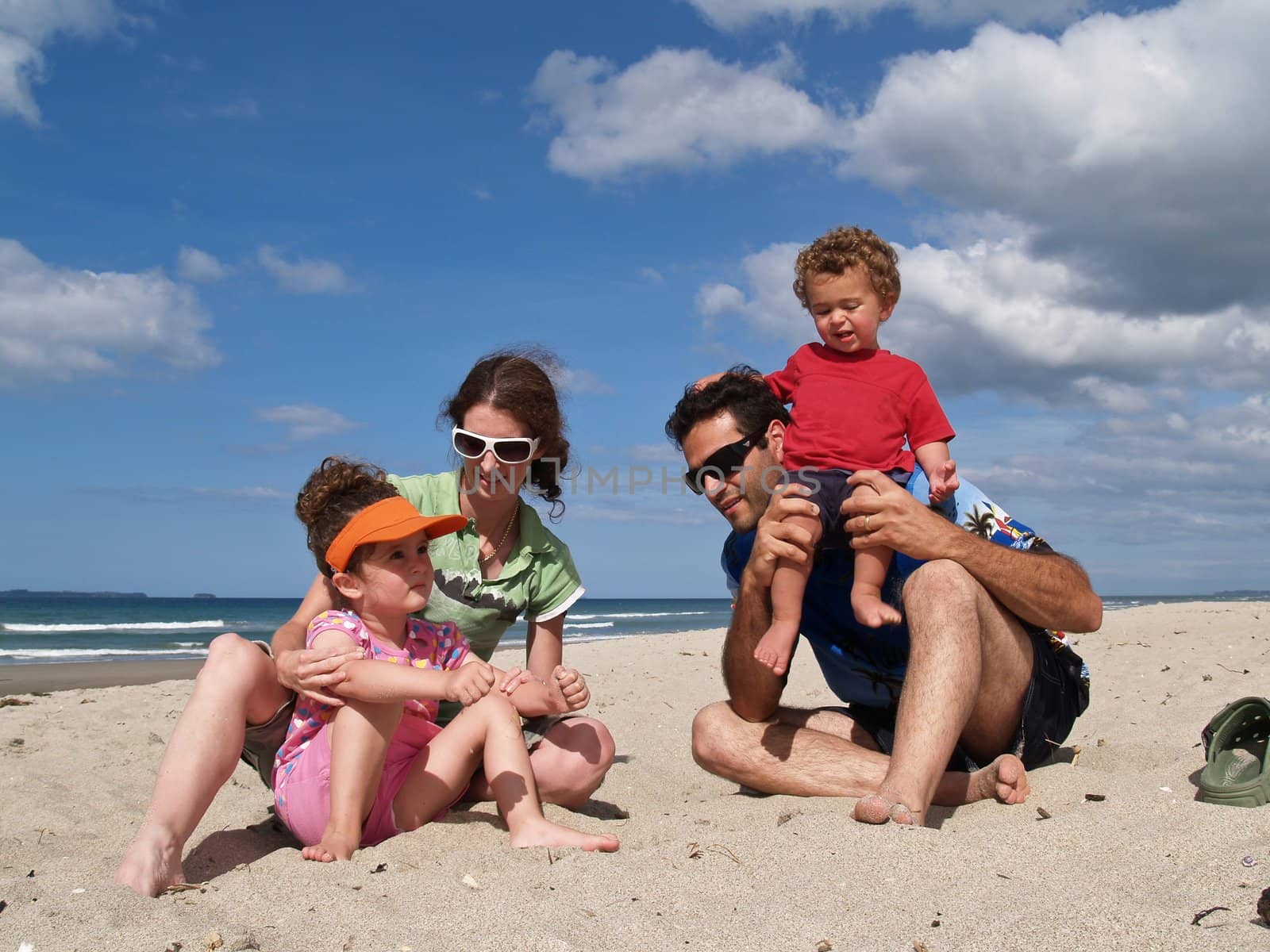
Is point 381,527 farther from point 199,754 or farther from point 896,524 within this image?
point 896,524

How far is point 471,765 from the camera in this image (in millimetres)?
2957

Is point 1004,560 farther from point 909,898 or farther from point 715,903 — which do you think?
point 715,903

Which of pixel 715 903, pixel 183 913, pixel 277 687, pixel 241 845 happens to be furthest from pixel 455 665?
pixel 715 903

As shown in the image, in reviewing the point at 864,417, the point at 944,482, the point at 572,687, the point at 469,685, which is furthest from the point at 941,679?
the point at 469,685

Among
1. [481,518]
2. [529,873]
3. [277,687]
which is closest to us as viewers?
[529,873]

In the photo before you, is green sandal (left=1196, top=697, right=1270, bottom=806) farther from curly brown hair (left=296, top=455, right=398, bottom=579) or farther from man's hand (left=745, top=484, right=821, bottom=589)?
curly brown hair (left=296, top=455, right=398, bottom=579)

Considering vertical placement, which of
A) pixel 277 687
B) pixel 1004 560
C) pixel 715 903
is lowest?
pixel 715 903

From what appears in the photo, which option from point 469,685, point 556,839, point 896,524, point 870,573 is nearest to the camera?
point 469,685

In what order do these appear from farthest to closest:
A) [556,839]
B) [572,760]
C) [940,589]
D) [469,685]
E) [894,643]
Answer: [894,643]
[572,760]
[940,589]
[556,839]
[469,685]

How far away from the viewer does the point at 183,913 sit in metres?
2.09

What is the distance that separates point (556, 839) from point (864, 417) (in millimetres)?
1862

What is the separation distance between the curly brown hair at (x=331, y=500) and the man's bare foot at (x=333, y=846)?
2.69 feet

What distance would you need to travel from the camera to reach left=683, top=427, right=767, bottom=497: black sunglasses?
12.0 ft

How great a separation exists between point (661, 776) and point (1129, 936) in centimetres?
274
